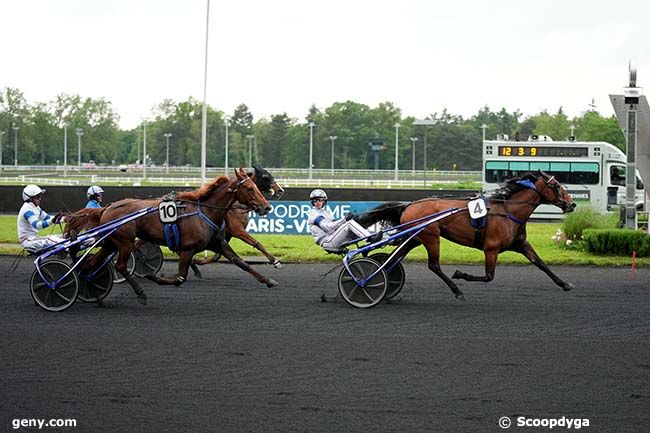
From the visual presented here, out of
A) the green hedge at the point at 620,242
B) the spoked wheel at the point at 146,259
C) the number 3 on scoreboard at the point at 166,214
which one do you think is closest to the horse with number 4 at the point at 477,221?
the number 3 on scoreboard at the point at 166,214

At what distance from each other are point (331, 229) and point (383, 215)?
72 cm

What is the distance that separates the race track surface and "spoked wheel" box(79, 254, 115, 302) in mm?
256

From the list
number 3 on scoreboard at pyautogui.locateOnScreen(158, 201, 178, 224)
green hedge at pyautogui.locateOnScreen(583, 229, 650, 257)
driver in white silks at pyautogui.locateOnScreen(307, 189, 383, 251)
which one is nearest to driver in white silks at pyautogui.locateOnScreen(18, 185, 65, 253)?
number 3 on scoreboard at pyautogui.locateOnScreen(158, 201, 178, 224)

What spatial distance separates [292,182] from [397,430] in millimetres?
41770

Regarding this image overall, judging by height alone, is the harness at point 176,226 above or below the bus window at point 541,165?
below

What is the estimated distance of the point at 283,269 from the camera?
15.5 m

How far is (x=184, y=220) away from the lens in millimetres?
11000

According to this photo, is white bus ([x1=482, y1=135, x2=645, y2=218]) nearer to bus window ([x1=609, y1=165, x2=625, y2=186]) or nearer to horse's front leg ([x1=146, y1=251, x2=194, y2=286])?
bus window ([x1=609, y1=165, x2=625, y2=186])

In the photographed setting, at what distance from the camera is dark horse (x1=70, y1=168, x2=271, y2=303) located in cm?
1080

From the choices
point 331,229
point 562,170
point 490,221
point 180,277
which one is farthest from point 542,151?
point 180,277

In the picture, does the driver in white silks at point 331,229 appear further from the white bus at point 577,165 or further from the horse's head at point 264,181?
the white bus at point 577,165

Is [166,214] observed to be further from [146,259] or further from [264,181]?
[146,259]

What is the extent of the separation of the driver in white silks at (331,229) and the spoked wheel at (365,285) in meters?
0.51

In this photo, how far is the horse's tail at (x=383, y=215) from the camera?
1148cm
